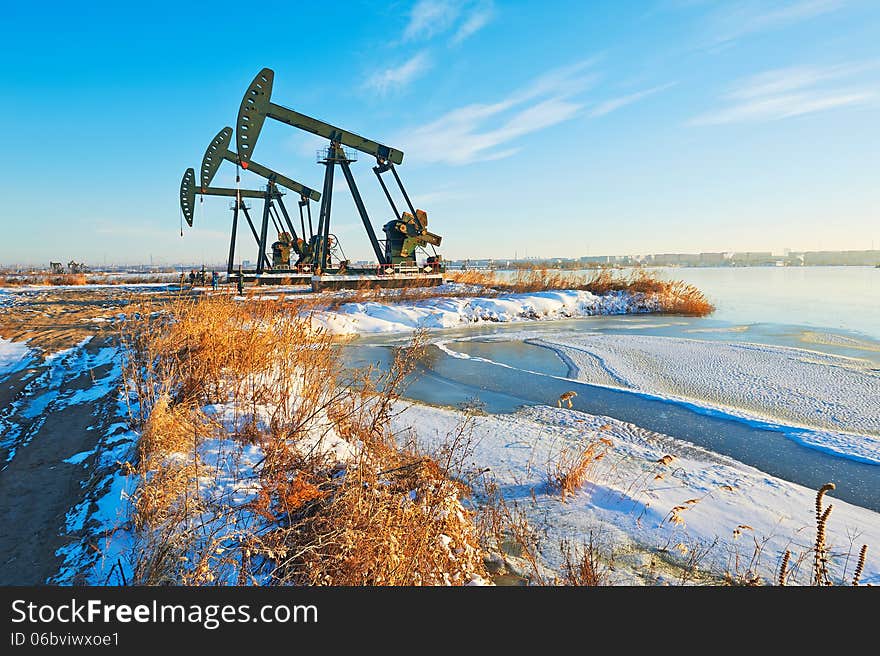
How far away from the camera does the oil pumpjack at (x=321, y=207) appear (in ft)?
49.1

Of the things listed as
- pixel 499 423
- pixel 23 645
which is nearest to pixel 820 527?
pixel 23 645

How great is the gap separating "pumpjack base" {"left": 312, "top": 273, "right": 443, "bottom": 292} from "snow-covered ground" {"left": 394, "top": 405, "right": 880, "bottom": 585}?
502 inches

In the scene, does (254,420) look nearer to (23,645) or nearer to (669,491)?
(23,645)

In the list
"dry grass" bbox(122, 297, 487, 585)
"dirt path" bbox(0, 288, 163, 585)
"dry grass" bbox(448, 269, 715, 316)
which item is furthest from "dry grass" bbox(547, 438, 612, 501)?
"dry grass" bbox(448, 269, 715, 316)

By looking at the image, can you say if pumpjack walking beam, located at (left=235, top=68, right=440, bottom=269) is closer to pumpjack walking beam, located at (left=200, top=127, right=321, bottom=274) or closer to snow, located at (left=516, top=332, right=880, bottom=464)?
pumpjack walking beam, located at (left=200, top=127, right=321, bottom=274)

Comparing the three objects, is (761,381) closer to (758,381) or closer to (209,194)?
(758,381)

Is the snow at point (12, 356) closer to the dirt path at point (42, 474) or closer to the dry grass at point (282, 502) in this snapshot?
the dirt path at point (42, 474)

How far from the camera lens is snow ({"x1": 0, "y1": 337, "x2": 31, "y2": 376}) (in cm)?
473

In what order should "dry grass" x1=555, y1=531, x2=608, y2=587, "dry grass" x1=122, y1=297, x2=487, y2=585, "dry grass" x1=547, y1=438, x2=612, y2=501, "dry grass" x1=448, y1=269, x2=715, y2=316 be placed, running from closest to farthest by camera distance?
1. "dry grass" x1=122, y1=297, x2=487, y2=585
2. "dry grass" x1=555, y1=531, x2=608, y2=587
3. "dry grass" x1=547, y1=438, x2=612, y2=501
4. "dry grass" x1=448, y1=269, x2=715, y2=316

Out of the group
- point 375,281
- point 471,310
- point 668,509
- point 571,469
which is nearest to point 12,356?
point 571,469

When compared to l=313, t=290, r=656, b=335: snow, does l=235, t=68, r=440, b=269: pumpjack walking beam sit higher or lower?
higher

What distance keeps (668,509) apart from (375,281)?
1534 centimetres

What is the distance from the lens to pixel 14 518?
2059mm

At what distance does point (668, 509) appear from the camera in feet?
9.95
